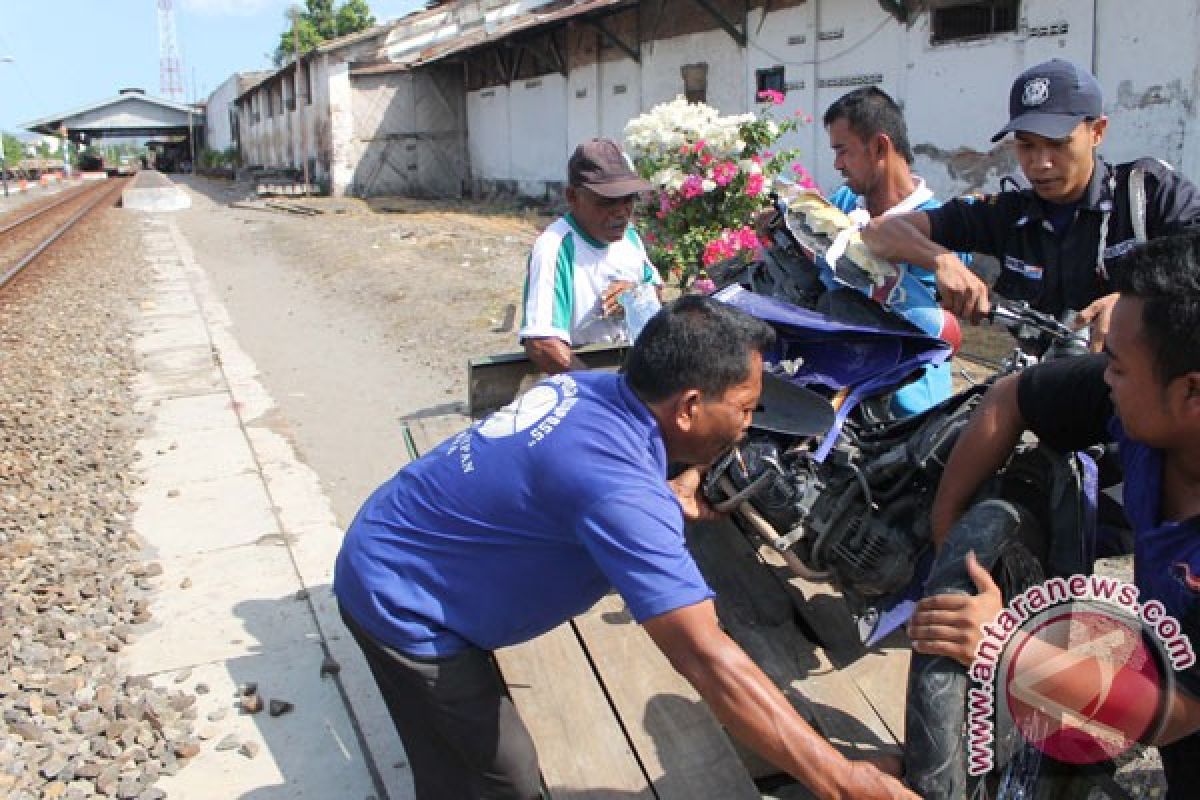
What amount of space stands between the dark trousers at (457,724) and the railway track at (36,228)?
14.2 meters

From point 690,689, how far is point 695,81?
14662 mm

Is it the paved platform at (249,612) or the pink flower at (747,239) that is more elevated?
the pink flower at (747,239)

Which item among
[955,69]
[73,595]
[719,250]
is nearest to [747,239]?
[719,250]

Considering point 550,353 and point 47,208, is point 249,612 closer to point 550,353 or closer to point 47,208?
point 550,353

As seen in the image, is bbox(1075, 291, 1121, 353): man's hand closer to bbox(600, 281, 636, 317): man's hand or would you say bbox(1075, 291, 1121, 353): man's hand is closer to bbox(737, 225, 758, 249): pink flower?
bbox(600, 281, 636, 317): man's hand

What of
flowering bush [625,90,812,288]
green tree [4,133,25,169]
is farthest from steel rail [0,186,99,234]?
flowering bush [625,90,812,288]

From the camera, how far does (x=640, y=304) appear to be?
150 inches

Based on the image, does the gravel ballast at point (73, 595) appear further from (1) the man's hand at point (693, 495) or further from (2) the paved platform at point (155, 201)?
(2) the paved platform at point (155, 201)

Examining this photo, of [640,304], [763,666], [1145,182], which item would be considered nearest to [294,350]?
[640,304]

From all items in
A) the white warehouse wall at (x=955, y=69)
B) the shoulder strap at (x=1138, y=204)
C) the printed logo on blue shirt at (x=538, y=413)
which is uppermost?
the white warehouse wall at (x=955, y=69)

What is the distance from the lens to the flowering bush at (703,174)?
4480 mm

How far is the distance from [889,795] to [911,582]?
0.90m

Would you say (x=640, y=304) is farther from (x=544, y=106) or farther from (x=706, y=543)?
(x=544, y=106)

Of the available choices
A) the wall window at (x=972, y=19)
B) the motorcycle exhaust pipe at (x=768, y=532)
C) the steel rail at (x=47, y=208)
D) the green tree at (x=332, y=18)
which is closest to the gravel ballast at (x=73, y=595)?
the motorcycle exhaust pipe at (x=768, y=532)
